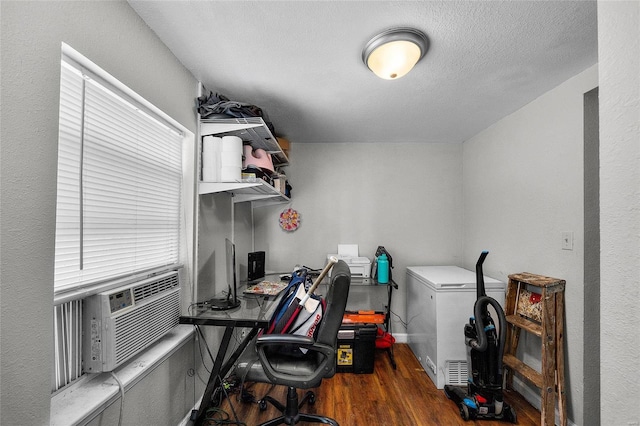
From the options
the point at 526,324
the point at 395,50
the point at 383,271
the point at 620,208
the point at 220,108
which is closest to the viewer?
the point at 620,208

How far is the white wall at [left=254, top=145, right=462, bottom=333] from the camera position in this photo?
126 inches

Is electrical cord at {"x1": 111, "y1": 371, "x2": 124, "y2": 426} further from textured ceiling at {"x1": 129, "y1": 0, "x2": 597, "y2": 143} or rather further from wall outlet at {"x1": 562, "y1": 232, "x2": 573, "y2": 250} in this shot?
wall outlet at {"x1": 562, "y1": 232, "x2": 573, "y2": 250}

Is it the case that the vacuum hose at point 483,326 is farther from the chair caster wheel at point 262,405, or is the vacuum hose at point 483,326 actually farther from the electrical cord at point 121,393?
the electrical cord at point 121,393

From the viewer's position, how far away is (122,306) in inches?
47.3

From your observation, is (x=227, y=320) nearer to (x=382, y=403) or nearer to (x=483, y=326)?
(x=382, y=403)

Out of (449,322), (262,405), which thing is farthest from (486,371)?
(262,405)

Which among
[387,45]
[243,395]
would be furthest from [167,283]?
[387,45]

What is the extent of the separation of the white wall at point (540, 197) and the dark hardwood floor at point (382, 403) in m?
0.72

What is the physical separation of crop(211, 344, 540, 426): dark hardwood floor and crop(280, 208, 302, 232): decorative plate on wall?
160 centimetres

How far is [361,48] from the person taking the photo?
1492mm

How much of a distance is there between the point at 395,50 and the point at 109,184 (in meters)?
1.59

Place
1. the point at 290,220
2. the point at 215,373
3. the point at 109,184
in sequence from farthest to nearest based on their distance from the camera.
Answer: the point at 290,220, the point at 215,373, the point at 109,184

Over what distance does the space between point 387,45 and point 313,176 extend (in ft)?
6.34

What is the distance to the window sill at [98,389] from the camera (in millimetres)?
970
